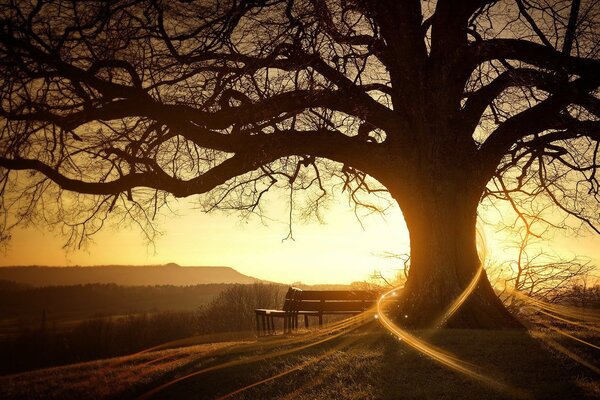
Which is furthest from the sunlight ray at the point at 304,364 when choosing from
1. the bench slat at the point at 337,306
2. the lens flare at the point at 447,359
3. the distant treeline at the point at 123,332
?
the distant treeline at the point at 123,332

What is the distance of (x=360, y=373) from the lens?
5.18 meters

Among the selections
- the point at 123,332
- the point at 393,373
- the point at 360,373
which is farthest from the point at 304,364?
the point at 123,332

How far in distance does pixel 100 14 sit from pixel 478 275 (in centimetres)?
765

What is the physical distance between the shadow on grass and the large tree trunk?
2.30 ft

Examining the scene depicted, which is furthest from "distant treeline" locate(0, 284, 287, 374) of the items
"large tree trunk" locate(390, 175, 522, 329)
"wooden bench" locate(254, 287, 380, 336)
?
"large tree trunk" locate(390, 175, 522, 329)

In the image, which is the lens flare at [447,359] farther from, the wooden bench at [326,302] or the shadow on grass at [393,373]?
the wooden bench at [326,302]

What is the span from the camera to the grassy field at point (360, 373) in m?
4.53

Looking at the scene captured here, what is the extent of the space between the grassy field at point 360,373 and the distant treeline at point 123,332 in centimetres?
4024

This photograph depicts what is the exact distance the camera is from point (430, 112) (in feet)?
27.0

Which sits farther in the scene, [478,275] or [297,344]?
[478,275]

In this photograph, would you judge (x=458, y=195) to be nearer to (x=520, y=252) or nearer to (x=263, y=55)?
(x=263, y=55)

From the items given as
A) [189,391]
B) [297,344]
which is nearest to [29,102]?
[189,391]

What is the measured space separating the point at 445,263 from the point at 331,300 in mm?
5272

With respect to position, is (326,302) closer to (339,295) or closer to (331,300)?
(331,300)
